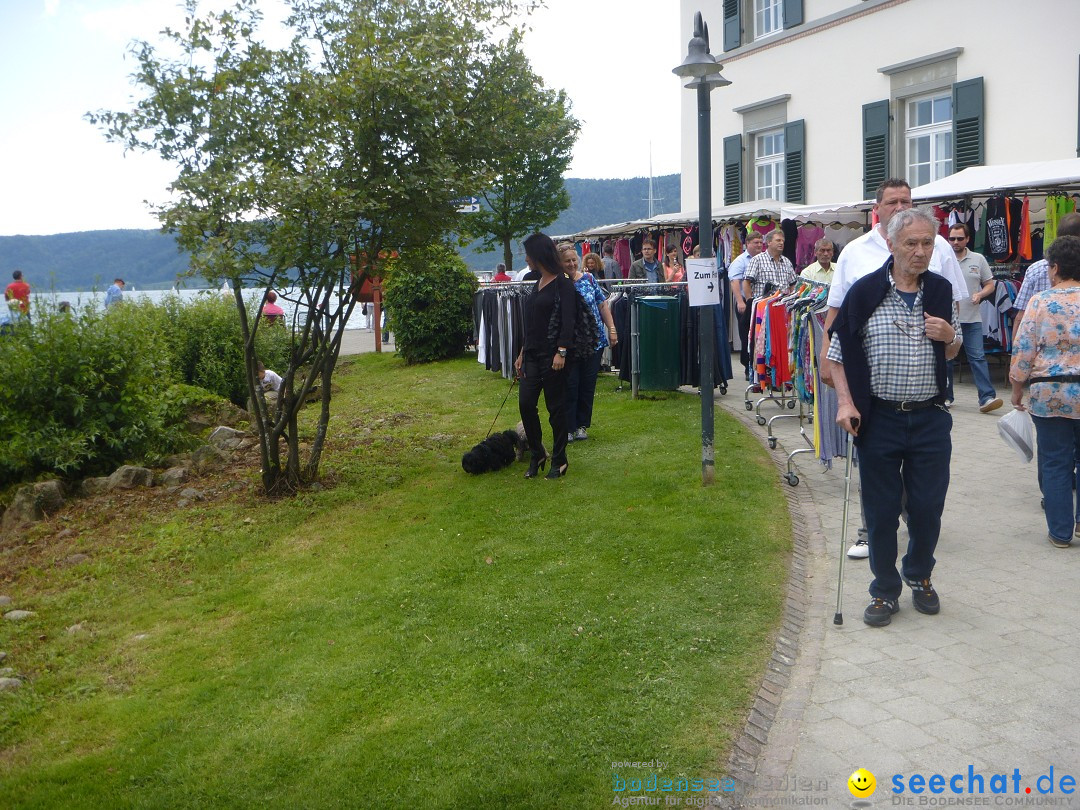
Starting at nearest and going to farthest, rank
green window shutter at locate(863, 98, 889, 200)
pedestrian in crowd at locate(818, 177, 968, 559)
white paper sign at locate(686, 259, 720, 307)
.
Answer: pedestrian in crowd at locate(818, 177, 968, 559)
white paper sign at locate(686, 259, 720, 307)
green window shutter at locate(863, 98, 889, 200)

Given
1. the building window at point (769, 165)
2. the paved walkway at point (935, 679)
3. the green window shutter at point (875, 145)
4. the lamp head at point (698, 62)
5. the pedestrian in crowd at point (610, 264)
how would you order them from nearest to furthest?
the paved walkway at point (935, 679)
the lamp head at point (698, 62)
the green window shutter at point (875, 145)
the pedestrian in crowd at point (610, 264)
the building window at point (769, 165)

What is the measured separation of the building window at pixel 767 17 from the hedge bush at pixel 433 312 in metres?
9.57

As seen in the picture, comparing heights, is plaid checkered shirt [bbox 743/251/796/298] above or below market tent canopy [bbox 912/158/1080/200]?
below

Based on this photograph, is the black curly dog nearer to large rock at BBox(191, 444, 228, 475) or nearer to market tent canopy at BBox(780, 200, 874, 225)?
large rock at BBox(191, 444, 228, 475)

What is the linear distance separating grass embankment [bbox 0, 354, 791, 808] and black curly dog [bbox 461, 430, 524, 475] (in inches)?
6.0

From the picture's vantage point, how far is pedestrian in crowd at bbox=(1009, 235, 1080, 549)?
238 inches

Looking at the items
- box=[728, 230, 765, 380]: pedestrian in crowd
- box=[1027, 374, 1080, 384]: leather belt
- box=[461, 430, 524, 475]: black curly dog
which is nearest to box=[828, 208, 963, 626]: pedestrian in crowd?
box=[1027, 374, 1080, 384]: leather belt

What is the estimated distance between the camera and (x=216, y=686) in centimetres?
497

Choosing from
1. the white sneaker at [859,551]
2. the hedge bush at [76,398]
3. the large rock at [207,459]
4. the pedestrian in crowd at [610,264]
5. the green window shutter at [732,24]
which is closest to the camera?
the white sneaker at [859,551]

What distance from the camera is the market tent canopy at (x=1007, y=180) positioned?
12.0m

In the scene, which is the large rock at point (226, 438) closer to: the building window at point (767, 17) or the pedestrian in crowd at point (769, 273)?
the pedestrian in crowd at point (769, 273)

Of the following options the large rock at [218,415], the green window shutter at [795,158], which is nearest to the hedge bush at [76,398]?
the large rock at [218,415]

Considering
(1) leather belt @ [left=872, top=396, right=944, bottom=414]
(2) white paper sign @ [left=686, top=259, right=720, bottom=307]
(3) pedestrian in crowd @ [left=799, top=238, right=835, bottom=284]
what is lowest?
(1) leather belt @ [left=872, top=396, right=944, bottom=414]

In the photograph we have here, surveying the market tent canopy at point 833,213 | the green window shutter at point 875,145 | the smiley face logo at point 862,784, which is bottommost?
the smiley face logo at point 862,784
